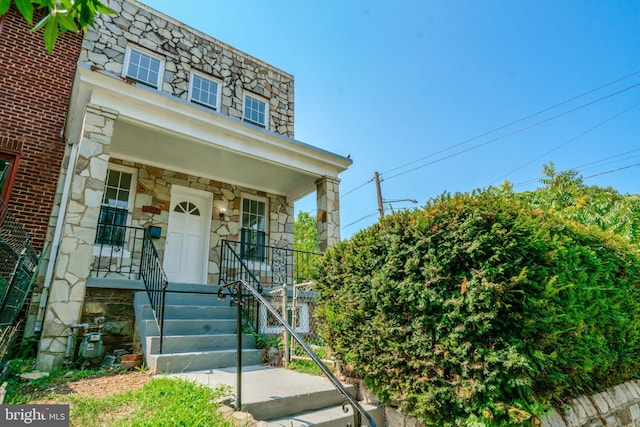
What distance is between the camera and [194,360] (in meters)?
3.59

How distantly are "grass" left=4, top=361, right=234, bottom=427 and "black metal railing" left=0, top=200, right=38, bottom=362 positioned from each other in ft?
1.74

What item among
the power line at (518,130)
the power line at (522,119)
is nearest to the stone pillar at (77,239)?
the power line at (522,119)

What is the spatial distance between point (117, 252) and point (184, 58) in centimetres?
500

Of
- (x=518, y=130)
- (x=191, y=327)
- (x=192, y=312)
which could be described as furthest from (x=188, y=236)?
(x=518, y=130)

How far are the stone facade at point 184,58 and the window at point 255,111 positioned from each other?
0.17m

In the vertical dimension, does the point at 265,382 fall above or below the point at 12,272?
below

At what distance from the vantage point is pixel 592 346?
108 inches

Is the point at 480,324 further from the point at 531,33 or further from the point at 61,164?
the point at 531,33

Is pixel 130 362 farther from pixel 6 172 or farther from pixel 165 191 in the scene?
pixel 6 172

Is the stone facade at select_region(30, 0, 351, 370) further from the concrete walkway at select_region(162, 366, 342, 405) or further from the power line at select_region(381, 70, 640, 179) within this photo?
the power line at select_region(381, 70, 640, 179)

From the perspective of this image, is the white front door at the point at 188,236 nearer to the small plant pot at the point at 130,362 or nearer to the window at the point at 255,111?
the window at the point at 255,111

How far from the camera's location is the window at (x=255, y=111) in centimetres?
860

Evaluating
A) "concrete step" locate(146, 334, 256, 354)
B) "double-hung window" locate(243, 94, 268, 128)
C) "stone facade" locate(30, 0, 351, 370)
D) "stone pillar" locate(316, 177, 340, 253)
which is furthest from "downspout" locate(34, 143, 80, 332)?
"stone pillar" locate(316, 177, 340, 253)

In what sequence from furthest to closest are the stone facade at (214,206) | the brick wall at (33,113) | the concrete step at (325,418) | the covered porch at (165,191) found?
the stone facade at (214,206) → the brick wall at (33,113) → the covered porch at (165,191) → the concrete step at (325,418)
